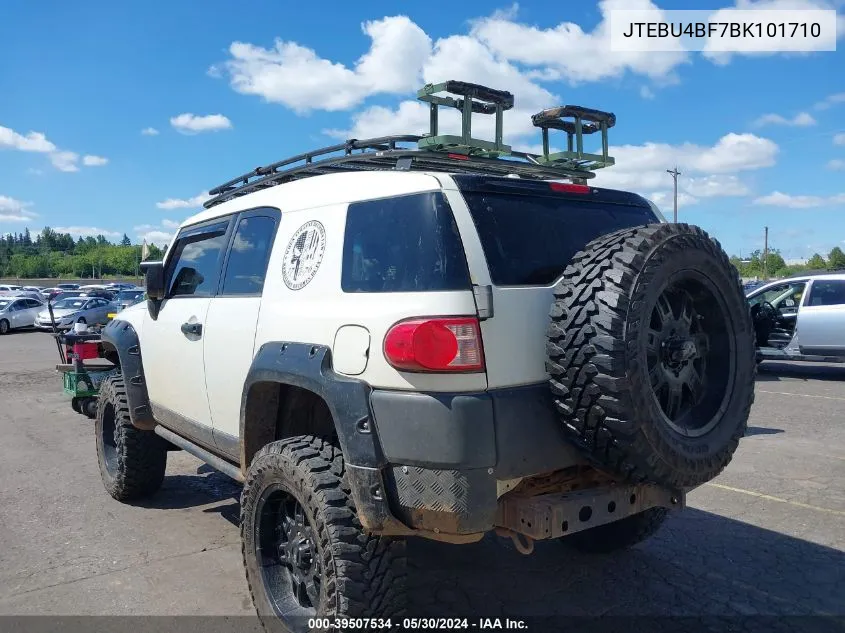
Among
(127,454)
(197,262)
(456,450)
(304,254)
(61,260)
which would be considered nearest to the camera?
(456,450)

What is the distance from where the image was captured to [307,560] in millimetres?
2975

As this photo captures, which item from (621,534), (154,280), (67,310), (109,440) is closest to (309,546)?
(621,534)

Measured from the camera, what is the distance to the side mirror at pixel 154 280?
178 inches

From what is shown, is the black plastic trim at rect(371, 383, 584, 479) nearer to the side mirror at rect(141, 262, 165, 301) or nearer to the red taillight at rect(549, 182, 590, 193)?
the red taillight at rect(549, 182, 590, 193)

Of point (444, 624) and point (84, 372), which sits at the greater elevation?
point (84, 372)

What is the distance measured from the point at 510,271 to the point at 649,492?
113 centimetres

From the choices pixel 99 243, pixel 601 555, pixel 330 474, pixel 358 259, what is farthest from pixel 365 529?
pixel 99 243

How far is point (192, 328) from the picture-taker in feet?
13.1

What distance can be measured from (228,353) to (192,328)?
0.52m

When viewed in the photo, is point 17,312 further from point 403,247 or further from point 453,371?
point 453,371

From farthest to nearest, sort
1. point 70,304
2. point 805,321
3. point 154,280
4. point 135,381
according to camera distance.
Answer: point 70,304 < point 805,321 < point 135,381 < point 154,280

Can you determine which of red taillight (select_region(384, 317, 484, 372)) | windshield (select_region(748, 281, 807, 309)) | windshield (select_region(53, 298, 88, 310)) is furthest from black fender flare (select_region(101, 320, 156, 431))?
windshield (select_region(53, 298, 88, 310))

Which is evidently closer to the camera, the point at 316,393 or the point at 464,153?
the point at 316,393

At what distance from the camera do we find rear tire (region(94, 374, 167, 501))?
494cm
